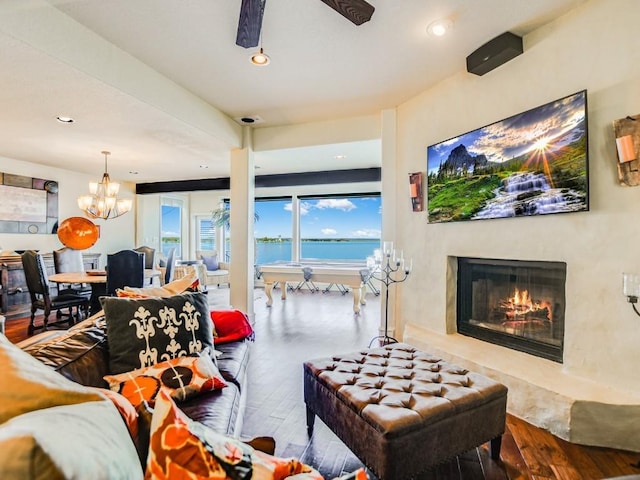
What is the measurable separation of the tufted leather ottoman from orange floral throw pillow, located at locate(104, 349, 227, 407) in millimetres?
610

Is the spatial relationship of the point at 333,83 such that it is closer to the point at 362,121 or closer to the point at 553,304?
the point at 362,121

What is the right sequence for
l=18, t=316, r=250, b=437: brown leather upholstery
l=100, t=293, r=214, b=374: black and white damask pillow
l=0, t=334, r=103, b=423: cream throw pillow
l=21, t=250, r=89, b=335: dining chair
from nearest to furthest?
1. l=0, t=334, r=103, b=423: cream throw pillow
2. l=18, t=316, r=250, b=437: brown leather upholstery
3. l=100, t=293, r=214, b=374: black and white damask pillow
4. l=21, t=250, r=89, b=335: dining chair

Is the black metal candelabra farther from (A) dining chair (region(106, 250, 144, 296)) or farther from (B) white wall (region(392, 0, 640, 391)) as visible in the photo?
(A) dining chair (region(106, 250, 144, 296))

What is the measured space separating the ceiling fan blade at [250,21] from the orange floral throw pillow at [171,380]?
192 centimetres

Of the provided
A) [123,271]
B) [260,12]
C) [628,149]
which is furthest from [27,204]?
[628,149]

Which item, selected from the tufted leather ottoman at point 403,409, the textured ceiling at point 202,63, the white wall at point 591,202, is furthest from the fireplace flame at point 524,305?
the textured ceiling at point 202,63

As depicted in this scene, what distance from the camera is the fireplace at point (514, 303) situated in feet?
8.48

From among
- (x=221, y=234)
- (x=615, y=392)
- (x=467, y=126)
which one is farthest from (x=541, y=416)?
(x=221, y=234)

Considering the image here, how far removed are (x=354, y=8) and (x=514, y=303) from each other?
2.58m

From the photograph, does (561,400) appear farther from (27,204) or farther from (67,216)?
(67,216)

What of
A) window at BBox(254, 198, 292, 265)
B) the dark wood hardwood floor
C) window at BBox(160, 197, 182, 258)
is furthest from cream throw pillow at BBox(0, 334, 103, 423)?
window at BBox(160, 197, 182, 258)

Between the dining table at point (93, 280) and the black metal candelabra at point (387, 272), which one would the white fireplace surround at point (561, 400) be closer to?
the black metal candelabra at point (387, 272)

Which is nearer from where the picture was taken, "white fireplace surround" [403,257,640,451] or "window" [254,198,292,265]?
"white fireplace surround" [403,257,640,451]

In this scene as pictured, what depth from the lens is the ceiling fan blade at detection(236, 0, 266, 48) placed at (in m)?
1.86
